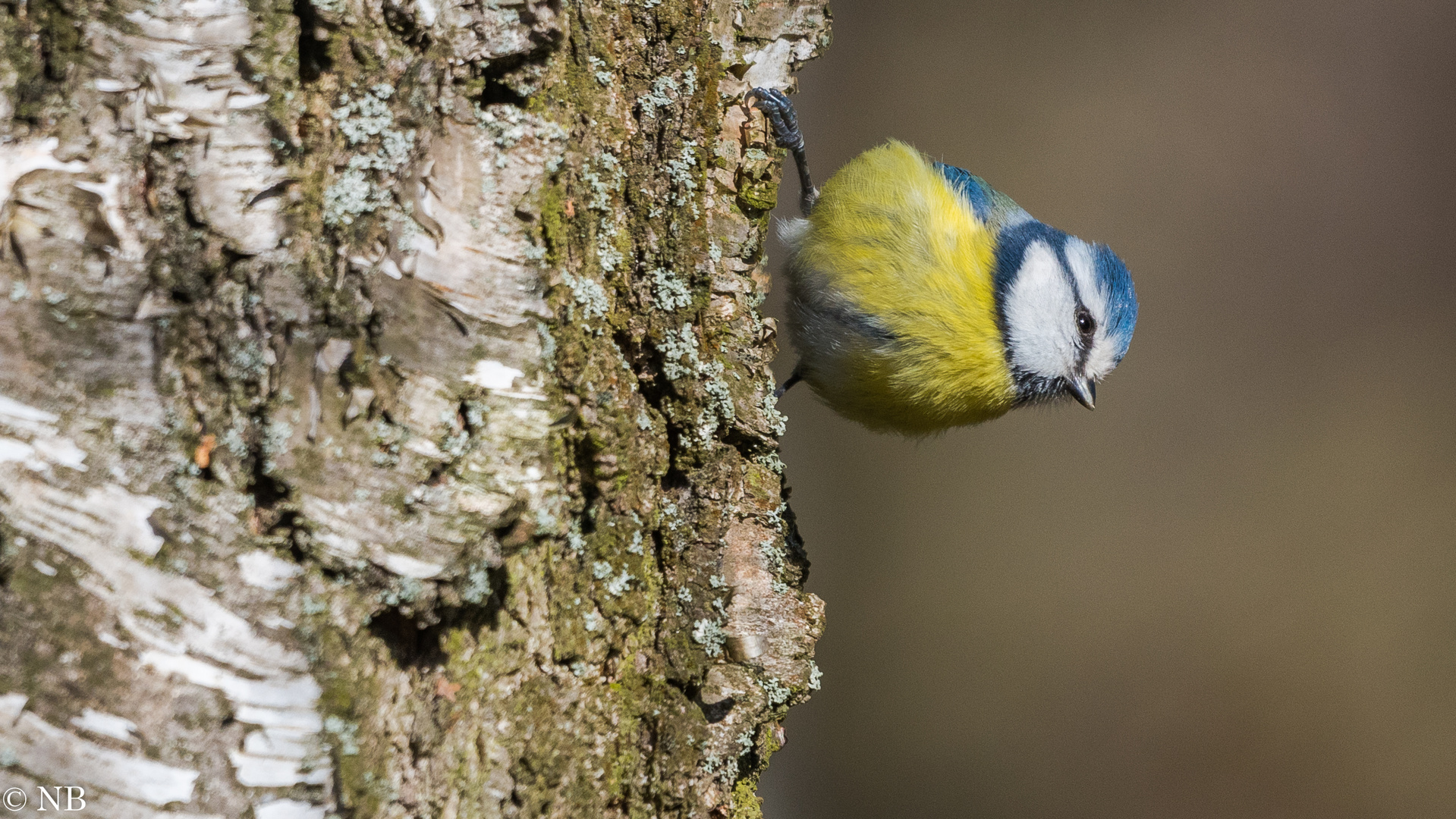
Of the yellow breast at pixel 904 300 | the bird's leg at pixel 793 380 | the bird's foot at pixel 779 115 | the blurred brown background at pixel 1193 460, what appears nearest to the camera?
the bird's foot at pixel 779 115

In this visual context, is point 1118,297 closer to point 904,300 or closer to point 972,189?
point 972,189

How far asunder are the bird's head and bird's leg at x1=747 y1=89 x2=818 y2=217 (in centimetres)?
54

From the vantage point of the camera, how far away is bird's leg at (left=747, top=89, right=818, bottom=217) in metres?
1.46

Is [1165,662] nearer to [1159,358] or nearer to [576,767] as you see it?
[1159,358]

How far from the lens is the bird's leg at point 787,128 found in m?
1.46

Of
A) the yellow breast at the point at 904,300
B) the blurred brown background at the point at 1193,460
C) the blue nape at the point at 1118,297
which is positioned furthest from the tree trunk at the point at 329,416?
the blurred brown background at the point at 1193,460

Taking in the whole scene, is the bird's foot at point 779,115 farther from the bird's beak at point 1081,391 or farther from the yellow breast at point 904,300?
the bird's beak at point 1081,391

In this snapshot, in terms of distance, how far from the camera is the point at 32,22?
75 cm

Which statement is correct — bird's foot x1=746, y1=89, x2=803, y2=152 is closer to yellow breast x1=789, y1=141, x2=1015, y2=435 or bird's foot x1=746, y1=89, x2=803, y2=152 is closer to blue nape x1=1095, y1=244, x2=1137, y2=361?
yellow breast x1=789, y1=141, x2=1015, y2=435

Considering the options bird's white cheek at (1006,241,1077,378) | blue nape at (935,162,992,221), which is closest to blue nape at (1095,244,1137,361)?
bird's white cheek at (1006,241,1077,378)

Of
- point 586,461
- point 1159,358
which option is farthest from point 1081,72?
point 586,461

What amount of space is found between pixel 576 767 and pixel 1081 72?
283 centimetres

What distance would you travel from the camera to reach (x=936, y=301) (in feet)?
6.35

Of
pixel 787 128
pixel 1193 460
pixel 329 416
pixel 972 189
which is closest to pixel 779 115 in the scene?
pixel 787 128
